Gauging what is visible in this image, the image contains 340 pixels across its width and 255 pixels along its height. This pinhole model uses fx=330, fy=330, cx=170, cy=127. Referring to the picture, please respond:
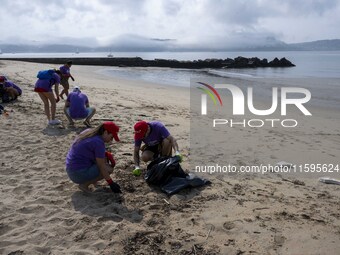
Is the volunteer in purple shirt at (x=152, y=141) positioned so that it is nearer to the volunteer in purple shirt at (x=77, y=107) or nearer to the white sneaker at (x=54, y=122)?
the volunteer in purple shirt at (x=77, y=107)

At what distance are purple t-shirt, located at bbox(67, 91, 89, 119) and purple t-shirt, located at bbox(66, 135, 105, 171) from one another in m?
3.08

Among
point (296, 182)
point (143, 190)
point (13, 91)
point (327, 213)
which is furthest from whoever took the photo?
point (13, 91)

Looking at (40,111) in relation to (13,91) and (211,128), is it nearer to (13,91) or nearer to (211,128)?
(13,91)

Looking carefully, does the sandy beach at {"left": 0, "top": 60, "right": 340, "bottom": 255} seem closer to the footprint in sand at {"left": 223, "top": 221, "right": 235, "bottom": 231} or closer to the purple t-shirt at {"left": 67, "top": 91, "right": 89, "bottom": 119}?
the footprint in sand at {"left": 223, "top": 221, "right": 235, "bottom": 231}

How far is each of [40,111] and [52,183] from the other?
4.86 meters

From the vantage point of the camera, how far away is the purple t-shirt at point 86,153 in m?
4.22

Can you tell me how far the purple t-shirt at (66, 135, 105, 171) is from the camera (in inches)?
166

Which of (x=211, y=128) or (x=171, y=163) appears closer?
(x=171, y=163)

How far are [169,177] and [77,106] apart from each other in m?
3.50

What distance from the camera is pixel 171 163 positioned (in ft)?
15.6

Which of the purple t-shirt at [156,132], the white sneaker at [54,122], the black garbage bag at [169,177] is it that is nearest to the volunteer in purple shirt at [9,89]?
the white sneaker at [54,122]

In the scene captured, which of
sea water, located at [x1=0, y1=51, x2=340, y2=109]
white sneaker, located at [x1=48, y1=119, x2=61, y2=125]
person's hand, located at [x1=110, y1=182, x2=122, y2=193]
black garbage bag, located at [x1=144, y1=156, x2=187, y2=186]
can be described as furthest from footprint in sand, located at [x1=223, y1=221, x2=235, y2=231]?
sea water, located at [x1=0, y1=51, x2=340, y2=109]

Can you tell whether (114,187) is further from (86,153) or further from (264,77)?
(264,77)

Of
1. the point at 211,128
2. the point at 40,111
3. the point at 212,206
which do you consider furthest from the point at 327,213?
the point at 40,111
